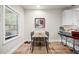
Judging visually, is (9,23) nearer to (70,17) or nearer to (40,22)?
(40,22)

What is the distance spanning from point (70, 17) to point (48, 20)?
3.92ft

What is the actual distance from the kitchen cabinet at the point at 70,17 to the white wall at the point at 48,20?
27cm

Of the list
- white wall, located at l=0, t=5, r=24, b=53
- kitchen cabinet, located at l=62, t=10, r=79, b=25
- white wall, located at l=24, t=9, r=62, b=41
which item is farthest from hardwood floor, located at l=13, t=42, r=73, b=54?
kitchen cabinet, located at l=62, t=10, r=79, b=25

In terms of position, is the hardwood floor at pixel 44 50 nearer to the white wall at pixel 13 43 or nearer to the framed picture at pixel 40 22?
the white wall at pixel 13 43

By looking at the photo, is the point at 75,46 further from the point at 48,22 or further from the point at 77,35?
the point at 48,22

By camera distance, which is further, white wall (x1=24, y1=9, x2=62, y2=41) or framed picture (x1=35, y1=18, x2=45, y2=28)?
framed picture (x1=35, y1=18, x2=45, y2=28)

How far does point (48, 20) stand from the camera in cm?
562

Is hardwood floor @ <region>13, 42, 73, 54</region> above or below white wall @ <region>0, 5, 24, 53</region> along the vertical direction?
below

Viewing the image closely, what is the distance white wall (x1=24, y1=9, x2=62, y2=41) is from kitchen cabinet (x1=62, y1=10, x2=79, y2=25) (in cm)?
27

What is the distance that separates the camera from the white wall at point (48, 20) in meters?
4.99

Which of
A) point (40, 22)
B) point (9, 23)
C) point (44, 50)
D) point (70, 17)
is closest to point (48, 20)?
point (40, 22)

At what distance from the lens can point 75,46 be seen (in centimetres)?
366

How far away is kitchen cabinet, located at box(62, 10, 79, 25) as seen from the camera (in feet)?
16.2

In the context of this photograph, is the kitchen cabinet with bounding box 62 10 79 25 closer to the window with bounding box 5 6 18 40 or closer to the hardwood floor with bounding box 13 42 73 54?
the hardwood floor with bounding box 13 42 73 54
